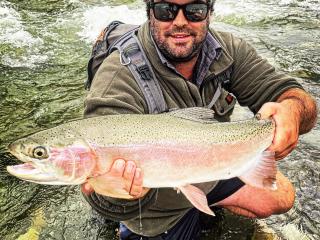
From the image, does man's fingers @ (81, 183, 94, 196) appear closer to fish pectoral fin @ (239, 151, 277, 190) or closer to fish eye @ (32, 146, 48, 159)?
fish eye @ (32, 146, 48, 159)

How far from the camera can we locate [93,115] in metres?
3.02

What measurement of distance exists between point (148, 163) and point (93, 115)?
54cm

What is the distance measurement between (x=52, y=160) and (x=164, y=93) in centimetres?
108

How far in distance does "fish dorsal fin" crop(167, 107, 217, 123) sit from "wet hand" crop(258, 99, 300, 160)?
17.9 inches

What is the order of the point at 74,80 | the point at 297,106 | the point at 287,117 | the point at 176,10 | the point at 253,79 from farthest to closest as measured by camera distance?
the point at 74,80, the point at 253,79, the point at 297,106, the point at 176,10, the point at 287,117

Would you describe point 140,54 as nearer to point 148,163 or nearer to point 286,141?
point 148,163

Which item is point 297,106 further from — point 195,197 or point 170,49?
point 195,197

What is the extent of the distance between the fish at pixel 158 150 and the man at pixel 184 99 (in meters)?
0.10

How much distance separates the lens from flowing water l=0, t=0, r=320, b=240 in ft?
13.6

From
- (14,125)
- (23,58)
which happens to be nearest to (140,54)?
(14,125)

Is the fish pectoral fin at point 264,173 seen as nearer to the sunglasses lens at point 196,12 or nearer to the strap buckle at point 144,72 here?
the strap buckle at point 144,72

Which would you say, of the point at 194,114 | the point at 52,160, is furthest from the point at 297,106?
the point at 52,160

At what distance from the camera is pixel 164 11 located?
345 cm

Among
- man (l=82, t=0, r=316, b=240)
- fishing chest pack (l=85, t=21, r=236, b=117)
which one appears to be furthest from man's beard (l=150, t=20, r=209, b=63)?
fishing chest pack (l=85, t=21, r=236, b=117)
